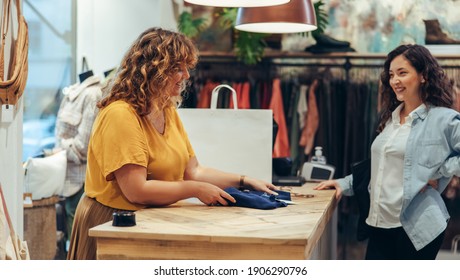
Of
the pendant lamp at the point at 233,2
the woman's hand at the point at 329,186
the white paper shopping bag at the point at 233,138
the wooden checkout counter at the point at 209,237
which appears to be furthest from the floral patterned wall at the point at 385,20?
the wooden checkout counter at the point at 209,237

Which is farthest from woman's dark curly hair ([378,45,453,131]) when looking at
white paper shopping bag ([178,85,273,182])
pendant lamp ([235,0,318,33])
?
white paper shopping bag ([178,85,273,182])

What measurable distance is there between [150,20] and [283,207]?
4.17m

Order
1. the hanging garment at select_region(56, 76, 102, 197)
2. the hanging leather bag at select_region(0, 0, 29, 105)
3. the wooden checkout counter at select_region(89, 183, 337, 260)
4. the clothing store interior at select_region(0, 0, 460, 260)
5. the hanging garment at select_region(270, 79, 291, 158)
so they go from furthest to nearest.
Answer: the hanging garment at select_region(270, 79, 291, 158) < the hanging garment at select_region(56, 76, 102, 197) < the clothing store interior at select_region(0, 0, 460, 260) < the hanging leather bag at select_region(0, 0, 29, 105) < the wooden checkout counter at select_region(89, 183, 337, 260)

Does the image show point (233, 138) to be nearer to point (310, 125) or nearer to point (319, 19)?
point (310, 125)

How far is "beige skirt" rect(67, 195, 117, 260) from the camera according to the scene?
2.97 metres

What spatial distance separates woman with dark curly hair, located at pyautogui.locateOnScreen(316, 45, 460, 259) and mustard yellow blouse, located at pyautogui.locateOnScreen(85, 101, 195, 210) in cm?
120

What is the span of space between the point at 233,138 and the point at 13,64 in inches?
46.1

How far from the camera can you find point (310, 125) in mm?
6531

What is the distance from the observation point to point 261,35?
6648 millimetres

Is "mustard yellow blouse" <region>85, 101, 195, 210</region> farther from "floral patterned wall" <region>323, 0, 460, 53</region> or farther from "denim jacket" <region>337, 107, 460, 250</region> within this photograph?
"floral patterned wall" <region>323, 0, 460, 53</region>

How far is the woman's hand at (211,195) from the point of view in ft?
9.68

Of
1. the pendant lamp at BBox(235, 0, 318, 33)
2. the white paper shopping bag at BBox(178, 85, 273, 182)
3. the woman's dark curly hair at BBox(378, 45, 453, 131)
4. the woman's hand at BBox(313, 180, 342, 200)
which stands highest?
the pendant lamp at BBox(235, 0, 318, 33)

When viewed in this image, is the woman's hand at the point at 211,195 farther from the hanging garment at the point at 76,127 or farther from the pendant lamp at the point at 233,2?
the hanging garment at the point at 76,127
